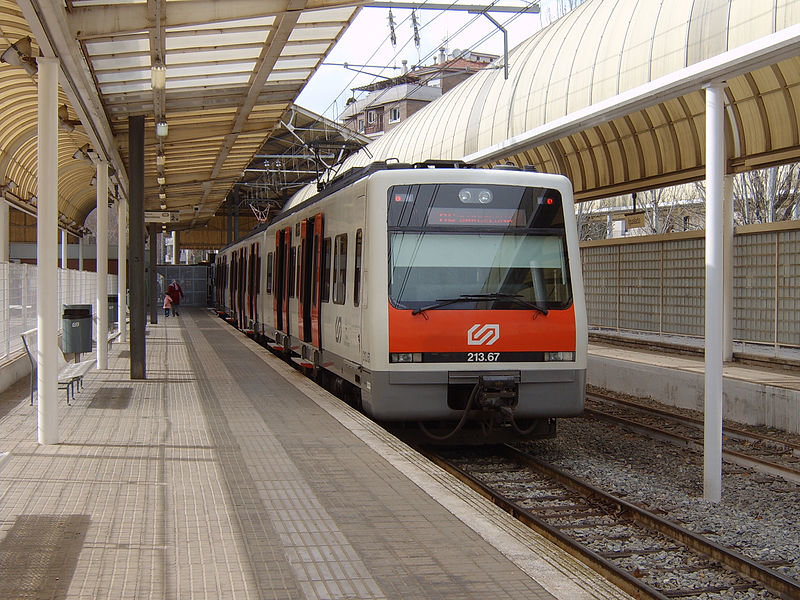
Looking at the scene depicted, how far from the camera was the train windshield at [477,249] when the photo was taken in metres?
9.16

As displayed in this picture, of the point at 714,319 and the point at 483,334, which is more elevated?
the point at 714,319

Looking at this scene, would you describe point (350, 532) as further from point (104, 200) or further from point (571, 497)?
point (104, 200)

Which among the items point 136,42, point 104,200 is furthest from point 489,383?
point 104,200

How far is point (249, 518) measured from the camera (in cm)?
574

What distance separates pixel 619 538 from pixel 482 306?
2926mm

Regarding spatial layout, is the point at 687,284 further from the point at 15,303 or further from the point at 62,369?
the point at 15,303

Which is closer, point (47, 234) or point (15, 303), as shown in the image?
point (47, 234)

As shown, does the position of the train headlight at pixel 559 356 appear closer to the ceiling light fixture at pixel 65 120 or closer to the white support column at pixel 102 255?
the ceiling light fixture at pixel 65 120

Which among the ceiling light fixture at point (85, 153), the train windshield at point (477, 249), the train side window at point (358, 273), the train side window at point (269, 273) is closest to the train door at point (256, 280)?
the train side window at point (269, 273)

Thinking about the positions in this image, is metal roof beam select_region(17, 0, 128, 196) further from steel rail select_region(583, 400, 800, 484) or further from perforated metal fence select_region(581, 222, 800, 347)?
perforated metal fence select_region(581, 222, 800, 347)

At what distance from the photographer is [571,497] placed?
8.11 m

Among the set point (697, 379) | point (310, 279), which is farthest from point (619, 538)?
point (310, 279)

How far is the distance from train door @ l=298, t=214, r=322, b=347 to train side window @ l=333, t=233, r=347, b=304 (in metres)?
1.17

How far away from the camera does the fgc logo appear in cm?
905
